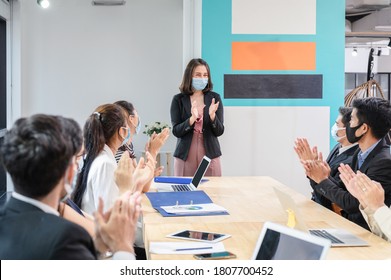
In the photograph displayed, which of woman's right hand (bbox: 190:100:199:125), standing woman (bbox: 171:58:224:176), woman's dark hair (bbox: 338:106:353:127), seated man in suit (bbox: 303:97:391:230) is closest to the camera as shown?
seated man in suit (bbox: 303:97:391:230)

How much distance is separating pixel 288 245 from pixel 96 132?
5.33ft

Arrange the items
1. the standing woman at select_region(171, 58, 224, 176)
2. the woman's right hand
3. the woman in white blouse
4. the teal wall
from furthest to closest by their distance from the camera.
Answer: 1. the teal wall
2. the standing woman at select_region(171, 58, 224, 176)
3. the woman's right hand
4. the woman in white blouse

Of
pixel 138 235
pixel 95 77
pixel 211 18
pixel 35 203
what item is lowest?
pixel 138 235

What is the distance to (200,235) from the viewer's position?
239cm

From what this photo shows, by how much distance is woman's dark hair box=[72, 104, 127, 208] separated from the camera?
9.50ft

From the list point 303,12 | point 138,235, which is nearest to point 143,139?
point 303,12

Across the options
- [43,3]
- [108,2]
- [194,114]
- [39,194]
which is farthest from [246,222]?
[108,2]

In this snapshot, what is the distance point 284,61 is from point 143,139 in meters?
2.62

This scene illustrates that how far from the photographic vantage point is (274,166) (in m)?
5.77

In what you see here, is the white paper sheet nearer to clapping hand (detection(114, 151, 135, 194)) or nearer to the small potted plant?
clapping hand (detection(114, 151, 135, 194))

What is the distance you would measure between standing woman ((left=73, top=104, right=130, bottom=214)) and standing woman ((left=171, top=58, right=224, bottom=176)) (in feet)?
5.72

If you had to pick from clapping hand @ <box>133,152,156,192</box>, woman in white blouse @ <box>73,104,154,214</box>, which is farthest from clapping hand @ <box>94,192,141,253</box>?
woman in white blouse @ <box>73,104,154,214</box>

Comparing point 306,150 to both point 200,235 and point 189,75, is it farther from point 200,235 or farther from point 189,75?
point 189,75
